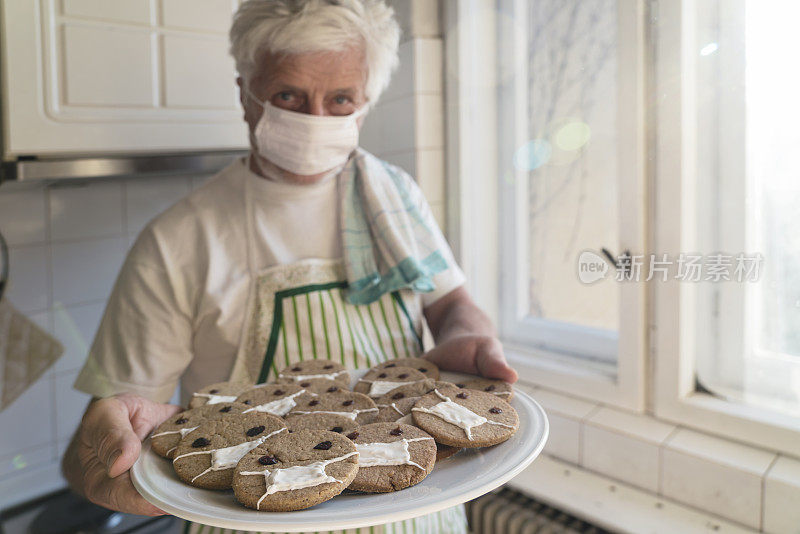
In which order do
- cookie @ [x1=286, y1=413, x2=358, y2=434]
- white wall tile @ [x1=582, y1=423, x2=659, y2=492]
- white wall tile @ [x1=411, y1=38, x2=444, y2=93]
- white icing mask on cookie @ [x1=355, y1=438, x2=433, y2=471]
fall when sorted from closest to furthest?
white icing mask on cookie @ [x1=355, y1=438, x2=433, y2=471], cookie @ [x1=286, y1=413, x2=358, y2=434], white wall tile @ [x1=582, y1=423, x2=659, y2=492], white wall tile @ [x1=411, y1=38, x2=444, y2=93]

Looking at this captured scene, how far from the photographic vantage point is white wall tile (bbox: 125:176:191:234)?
1591 mm

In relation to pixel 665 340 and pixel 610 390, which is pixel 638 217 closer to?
pixel 665 340

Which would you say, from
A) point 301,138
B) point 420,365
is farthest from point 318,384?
point 301,138

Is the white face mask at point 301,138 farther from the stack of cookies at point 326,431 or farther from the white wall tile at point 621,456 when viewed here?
the white wall tile at point 621,456

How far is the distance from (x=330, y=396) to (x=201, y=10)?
0.93 meters

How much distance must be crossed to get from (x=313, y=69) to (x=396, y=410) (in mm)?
547

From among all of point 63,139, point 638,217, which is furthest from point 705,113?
point 63,139

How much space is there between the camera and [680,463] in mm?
1252

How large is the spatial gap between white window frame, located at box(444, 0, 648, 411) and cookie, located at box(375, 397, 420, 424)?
0.70m

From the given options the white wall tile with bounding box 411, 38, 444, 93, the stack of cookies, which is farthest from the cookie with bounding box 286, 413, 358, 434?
the white wall tile with bounding box 411, 38, 444, 93

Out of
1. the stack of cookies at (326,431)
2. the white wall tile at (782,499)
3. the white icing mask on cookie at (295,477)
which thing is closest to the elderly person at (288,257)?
the stack of cookies at (326,431)

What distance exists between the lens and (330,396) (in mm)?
869

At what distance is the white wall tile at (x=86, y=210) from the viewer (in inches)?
58.1

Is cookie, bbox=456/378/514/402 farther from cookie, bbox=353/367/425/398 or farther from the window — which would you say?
the window
